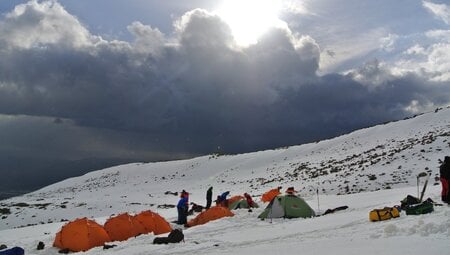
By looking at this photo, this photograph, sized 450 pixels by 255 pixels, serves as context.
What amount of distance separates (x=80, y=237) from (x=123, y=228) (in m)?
1.82

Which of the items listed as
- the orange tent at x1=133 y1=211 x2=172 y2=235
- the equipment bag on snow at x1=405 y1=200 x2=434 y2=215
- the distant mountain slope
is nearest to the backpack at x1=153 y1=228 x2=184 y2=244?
the orange tent at x1=133 y1=211 x2=172 y2=235

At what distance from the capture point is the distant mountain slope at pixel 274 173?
33.7m

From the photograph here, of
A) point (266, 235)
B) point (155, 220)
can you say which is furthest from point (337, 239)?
point (155, 220)

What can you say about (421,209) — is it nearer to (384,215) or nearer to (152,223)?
(384,215)

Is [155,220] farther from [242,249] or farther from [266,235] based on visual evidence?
[242,249]

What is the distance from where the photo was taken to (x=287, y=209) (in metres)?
19.1

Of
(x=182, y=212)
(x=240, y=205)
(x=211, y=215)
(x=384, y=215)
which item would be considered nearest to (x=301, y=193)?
(x=240, y=205)

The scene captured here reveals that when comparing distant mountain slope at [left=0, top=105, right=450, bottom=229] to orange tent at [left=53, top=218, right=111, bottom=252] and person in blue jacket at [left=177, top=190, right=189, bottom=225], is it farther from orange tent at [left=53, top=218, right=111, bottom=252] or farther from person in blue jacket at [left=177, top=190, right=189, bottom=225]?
orange tent at [left=53, top=218, right=111, bottom=252]

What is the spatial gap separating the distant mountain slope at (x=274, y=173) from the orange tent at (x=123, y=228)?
9555 mm

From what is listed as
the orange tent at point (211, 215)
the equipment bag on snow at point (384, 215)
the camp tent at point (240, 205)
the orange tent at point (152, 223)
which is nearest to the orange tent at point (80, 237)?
the orange tent at point (152, 223)

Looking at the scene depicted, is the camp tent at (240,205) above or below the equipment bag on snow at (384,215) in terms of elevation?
below

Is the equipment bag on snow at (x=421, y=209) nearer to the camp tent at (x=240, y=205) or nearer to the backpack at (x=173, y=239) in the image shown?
the backpack at (x=173, y=239)

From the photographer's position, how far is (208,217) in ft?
66.8

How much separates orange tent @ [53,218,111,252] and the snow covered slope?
0.59 meters
